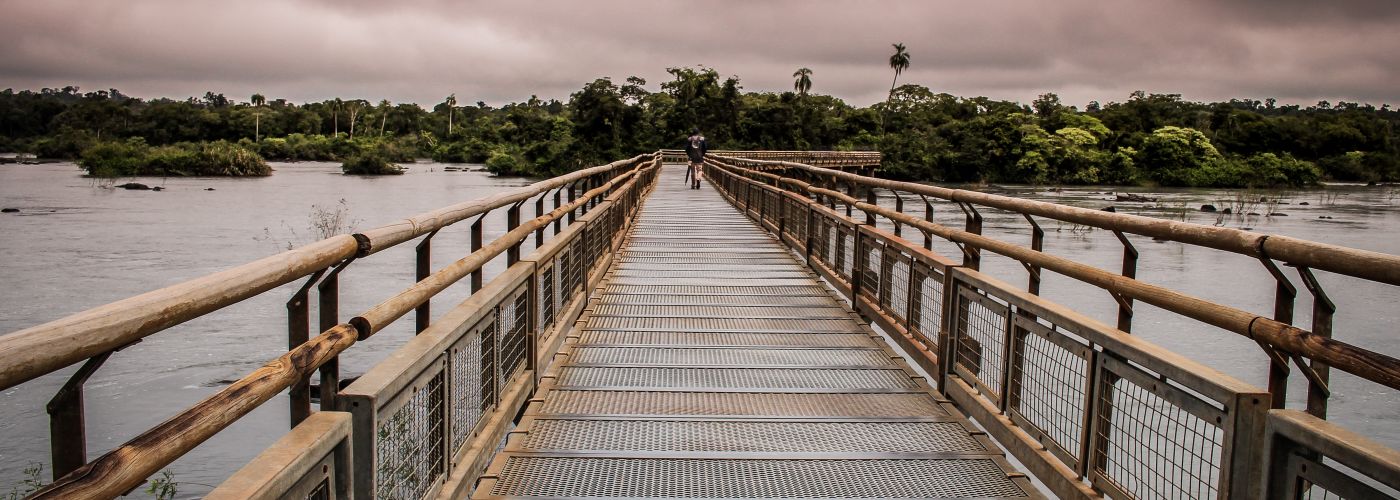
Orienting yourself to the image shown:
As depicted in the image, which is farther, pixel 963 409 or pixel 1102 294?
pixel 1102 294

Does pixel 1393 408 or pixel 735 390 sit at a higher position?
pixel 735 390

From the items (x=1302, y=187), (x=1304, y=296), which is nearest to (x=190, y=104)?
(x=1302, y=187)

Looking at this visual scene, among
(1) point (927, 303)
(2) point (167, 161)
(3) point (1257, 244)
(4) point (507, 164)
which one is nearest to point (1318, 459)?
(3) point (1257, 244)

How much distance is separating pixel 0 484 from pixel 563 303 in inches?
385

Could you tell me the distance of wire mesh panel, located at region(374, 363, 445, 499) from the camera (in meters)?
2.75

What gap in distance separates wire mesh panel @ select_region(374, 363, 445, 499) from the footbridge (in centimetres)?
1

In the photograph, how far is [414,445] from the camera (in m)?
2.99

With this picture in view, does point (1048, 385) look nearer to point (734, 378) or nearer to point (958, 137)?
point (734, 378)

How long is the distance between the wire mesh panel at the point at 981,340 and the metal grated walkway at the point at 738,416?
219 millimetres

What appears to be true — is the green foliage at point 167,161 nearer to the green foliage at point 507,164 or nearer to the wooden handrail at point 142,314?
the green foliage at point 507,164

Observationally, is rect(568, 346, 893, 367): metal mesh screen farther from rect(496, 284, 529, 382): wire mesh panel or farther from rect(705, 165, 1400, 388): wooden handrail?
rect(705, 165, 1400, 388): wooden handrail

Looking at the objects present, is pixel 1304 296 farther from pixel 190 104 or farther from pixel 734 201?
pixel 190 104

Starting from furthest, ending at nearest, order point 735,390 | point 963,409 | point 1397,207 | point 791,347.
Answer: point 1397,207, point 791,347, point 735,390, point 963,409

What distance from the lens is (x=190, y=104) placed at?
13438cm
